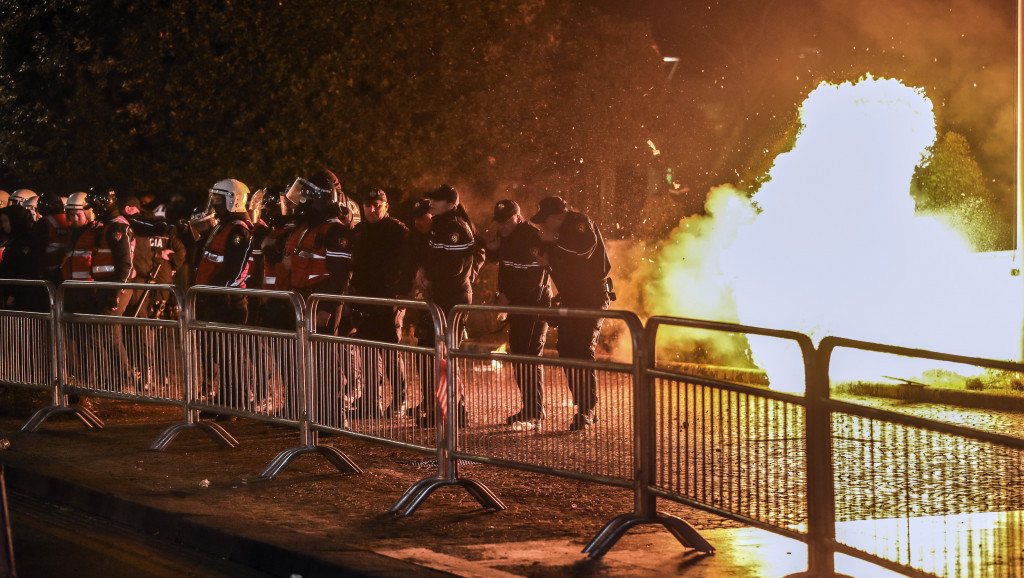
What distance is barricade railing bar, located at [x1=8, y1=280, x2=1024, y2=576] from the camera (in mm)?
5125

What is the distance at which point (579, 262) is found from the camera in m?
11.9

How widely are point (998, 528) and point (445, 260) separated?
7.37 meters

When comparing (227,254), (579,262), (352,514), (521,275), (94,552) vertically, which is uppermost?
(227,254)

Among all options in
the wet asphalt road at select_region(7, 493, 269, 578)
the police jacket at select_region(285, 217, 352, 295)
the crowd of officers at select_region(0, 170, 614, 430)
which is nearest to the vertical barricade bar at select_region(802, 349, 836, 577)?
the wet asphalt road at select_region(7, 493, 269, 578)

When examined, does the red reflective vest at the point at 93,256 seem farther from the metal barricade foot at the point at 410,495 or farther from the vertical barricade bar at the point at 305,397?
the metal barricade foot at the point at 410,495

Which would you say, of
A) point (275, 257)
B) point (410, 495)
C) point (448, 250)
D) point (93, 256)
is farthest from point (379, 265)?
point (410, 495)

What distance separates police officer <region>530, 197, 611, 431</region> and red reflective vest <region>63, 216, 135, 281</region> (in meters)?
4.43

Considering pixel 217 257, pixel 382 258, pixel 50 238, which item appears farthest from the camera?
pixel 50 238

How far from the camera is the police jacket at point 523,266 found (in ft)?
39.4

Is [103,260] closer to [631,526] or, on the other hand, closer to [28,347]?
[28,347]

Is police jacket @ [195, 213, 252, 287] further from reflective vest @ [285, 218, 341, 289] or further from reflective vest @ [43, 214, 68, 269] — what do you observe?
reflective vest @ [43, 214, 68, 269]

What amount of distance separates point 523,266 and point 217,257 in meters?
2.71

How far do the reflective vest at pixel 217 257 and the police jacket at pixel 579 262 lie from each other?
268 cm

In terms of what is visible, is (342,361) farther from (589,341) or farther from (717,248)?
(717,248)
